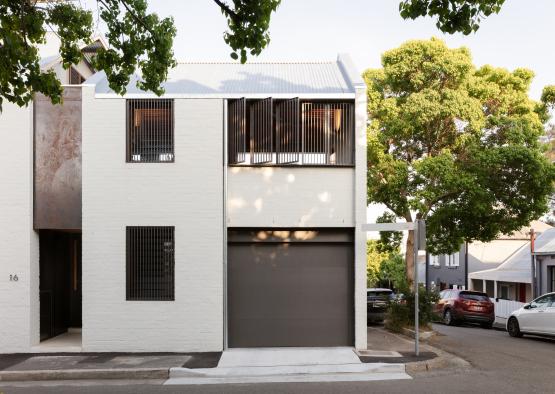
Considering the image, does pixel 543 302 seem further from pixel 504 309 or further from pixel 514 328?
pixel 504 309

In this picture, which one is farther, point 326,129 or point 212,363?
point 326,129

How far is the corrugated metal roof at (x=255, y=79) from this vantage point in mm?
14156

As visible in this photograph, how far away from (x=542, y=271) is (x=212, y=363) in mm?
21961

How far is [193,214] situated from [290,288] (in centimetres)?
270

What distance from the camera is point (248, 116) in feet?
45.7

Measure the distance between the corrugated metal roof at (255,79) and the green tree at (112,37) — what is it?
4.09m

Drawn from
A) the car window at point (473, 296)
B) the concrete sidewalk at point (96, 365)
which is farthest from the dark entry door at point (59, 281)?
the car window at point (473, 296)

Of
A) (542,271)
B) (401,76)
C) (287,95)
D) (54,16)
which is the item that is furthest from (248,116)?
(542,271)

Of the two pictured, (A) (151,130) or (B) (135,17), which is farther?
(A) (151,130)

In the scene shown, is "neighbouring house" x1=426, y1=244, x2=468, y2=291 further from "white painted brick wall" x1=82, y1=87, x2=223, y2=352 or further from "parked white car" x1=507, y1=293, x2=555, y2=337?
"white painted brick wall" x1=82, y1=87, x2=223, y2=352

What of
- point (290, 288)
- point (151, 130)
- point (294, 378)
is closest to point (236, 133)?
point (151, 130)

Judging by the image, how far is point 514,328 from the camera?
18.8 meters

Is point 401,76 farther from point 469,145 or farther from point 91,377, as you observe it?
point 91,377

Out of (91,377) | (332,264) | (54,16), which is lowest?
(91,377)
